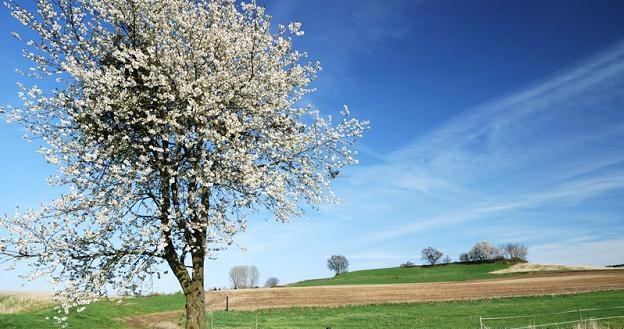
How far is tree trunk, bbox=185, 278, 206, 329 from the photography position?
58.5ft

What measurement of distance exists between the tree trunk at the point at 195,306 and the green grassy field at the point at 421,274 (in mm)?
105455

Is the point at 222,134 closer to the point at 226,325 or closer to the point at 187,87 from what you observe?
the point at 187,87

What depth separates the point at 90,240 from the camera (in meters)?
17.1

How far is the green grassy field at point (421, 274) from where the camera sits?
11994cm

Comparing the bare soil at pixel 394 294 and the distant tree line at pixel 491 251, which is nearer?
the bare soil at pixel 394 294

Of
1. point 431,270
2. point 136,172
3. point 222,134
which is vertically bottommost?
point 431,270

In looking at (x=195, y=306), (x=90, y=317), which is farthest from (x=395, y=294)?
(x=195, y=306)

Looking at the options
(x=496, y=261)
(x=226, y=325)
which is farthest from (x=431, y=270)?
(x=226, y=325)

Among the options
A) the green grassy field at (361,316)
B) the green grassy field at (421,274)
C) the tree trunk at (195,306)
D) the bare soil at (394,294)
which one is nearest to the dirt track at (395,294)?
the bare soil at (394,294)

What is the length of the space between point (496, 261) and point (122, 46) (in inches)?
5569

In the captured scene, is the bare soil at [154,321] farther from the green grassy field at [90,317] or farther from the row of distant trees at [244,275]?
the row of distant trees at [244,275]

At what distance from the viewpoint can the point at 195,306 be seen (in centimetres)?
1798

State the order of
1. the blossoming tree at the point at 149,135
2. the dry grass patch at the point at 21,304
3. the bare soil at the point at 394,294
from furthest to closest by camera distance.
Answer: the bare soil at the point at 394,294 → the dry grass patch at the point at 21,304 → the blossoming tree at the point at 149,135

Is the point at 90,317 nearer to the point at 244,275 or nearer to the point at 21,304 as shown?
the point at 21,304
